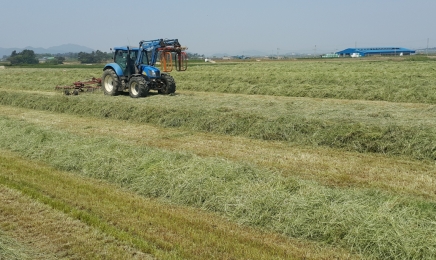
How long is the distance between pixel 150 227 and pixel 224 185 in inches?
59.1

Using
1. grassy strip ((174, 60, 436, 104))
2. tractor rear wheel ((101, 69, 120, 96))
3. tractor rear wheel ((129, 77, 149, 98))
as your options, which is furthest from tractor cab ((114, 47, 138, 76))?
grassy strip ((174, 60, 436, 104))

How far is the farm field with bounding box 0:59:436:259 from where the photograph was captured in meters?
4.80

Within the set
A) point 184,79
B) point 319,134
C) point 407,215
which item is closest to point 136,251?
point 407,215

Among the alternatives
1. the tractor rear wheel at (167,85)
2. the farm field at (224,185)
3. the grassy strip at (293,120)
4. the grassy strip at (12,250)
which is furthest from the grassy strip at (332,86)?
the grassy strip at (12,250)

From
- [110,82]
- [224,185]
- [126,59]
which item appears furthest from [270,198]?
[110,82]

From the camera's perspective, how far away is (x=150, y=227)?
5324mm

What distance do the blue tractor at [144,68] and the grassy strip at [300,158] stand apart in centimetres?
517

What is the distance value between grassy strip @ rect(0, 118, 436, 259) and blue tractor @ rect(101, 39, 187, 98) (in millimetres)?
8465

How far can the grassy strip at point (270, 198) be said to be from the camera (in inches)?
188

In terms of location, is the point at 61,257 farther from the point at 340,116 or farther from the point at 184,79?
the point at 184,79

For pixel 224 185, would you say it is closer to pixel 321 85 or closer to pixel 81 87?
pixel 321 85

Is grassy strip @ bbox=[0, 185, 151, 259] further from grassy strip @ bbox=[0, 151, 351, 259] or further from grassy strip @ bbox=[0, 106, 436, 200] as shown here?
grassy strip @ bbox=[0, 106, 436, 200]

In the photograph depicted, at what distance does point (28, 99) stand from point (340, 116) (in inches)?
473

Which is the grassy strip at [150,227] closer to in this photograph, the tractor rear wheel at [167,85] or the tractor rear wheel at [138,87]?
the tractor rear wheel at [138,87]
